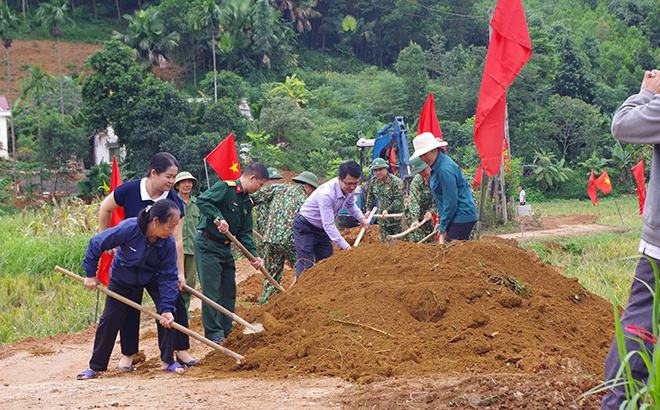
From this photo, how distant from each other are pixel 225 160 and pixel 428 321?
4.59m

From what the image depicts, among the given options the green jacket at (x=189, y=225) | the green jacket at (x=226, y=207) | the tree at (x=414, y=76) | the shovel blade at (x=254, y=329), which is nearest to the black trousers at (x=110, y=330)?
the shovel blade at (x=254, y=329)

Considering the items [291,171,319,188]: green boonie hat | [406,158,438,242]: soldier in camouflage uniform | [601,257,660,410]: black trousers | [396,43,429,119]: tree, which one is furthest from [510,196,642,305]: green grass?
[396,43,429,119]: tree

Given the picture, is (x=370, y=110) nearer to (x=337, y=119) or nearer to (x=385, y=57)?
(x=337, y=119)

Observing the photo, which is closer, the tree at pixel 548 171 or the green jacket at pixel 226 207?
the green jacket at pixel 226 207

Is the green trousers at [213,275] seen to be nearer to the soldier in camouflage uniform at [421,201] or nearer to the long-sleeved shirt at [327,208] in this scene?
the long-sleeved shirt at [327,208]

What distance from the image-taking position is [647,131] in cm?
226

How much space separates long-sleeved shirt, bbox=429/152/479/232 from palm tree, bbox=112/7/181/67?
33160 millimetres

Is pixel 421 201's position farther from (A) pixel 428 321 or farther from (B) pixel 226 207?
→ (A) pixel 428 321

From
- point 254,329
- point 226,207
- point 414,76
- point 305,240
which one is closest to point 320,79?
point 414,76

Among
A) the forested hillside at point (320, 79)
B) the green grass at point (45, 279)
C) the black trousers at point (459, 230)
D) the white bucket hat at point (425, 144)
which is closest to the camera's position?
the white bucket hat at point (425, 144)

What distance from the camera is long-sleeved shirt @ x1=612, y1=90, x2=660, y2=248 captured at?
88.5 inches

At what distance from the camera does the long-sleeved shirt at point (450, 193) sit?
5723mm

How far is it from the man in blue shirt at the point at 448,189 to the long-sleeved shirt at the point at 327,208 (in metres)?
0.92

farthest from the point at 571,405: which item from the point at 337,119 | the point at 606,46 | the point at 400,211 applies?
the point at 606,46
